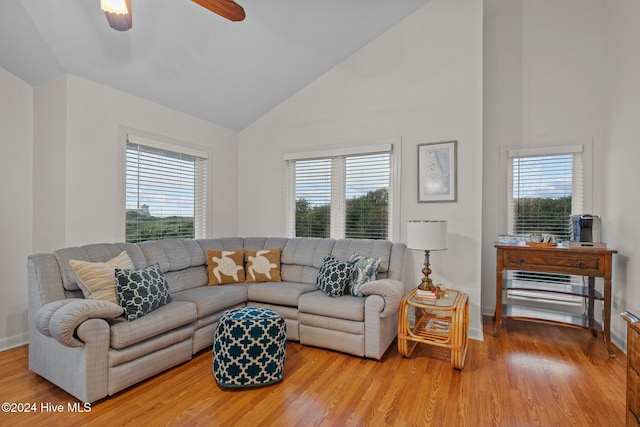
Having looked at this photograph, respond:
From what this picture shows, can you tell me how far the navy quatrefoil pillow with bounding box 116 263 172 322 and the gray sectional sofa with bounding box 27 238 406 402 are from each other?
6 cm

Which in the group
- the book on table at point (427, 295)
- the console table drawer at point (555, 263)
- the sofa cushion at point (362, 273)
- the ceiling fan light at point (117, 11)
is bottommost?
the book on table at point (427, 295)

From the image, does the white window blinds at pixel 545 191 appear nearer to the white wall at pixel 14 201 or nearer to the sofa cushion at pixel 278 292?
the sofa cushion at pixel 278 292

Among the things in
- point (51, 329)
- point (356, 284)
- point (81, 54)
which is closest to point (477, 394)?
point (356, 284)

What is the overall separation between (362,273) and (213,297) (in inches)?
56.3

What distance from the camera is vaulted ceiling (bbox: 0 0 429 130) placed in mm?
2596

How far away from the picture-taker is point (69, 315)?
6.51 ft

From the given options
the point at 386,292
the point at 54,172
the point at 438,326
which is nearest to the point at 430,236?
the point at 386,292

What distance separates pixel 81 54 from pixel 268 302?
2819 millimetres

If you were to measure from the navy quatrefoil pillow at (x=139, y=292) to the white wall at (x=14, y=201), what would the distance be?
1414 millimetres

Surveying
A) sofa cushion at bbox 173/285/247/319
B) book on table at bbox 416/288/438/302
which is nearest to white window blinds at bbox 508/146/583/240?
book on table at bbox 416/288/438/302

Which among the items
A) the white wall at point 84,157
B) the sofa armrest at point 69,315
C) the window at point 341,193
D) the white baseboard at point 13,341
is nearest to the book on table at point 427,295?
the window at point 341,193

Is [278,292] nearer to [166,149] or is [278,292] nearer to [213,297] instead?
[213,297]

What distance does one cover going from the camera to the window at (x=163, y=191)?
3.45 meters

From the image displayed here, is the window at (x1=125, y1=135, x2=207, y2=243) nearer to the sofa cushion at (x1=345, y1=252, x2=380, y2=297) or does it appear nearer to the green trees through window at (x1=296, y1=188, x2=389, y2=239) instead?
the green trees through window at (x1=296, y1=188, x2=389, y2=239)
